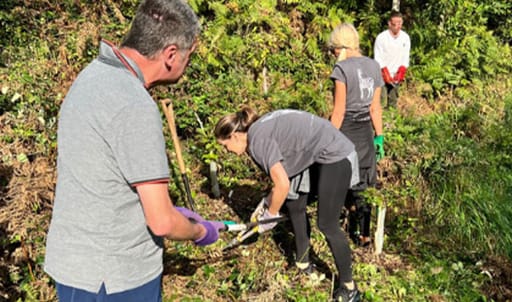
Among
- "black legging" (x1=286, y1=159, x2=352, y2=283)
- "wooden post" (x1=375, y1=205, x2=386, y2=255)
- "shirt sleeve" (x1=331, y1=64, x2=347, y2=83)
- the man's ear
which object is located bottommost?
"wooden post" (x1=375, y1=205, x2=386, y2=255)

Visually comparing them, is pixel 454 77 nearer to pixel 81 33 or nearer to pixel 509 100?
pixel 509 100

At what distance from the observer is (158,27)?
1680 mm

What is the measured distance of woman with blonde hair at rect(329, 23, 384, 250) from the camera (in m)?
3.93

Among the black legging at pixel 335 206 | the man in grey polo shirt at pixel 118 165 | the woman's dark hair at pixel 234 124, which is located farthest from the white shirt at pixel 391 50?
the man in grey polo shirt at pixel 118 165

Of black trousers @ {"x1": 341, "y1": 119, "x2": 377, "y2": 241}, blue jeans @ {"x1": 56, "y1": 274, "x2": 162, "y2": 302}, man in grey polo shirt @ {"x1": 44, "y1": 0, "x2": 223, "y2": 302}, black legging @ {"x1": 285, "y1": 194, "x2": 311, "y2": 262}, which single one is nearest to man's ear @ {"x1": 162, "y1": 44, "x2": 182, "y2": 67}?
man in grey polo shirt @ {"x1": 44, "y1": 0, "x2": 223, "y2": 302}

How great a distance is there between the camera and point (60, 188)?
1784 mm

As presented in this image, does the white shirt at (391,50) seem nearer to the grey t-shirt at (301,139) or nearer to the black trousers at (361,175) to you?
the black trousers at (361,175)

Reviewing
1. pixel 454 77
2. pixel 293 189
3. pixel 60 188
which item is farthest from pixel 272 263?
pixel 454 77

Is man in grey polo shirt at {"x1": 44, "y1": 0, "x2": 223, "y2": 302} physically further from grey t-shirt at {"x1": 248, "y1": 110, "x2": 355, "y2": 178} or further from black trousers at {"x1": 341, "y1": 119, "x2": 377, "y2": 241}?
black trousers at {"x1": 341, "y1": 119, "x2": 377, "y2": 241}

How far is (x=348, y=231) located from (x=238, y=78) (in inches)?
124

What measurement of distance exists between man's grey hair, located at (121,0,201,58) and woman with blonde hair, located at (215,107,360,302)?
62.3 inches

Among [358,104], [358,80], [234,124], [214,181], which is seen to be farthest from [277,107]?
[234,124]

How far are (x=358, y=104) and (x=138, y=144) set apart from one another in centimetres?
286

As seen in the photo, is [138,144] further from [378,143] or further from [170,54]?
[378,143]
